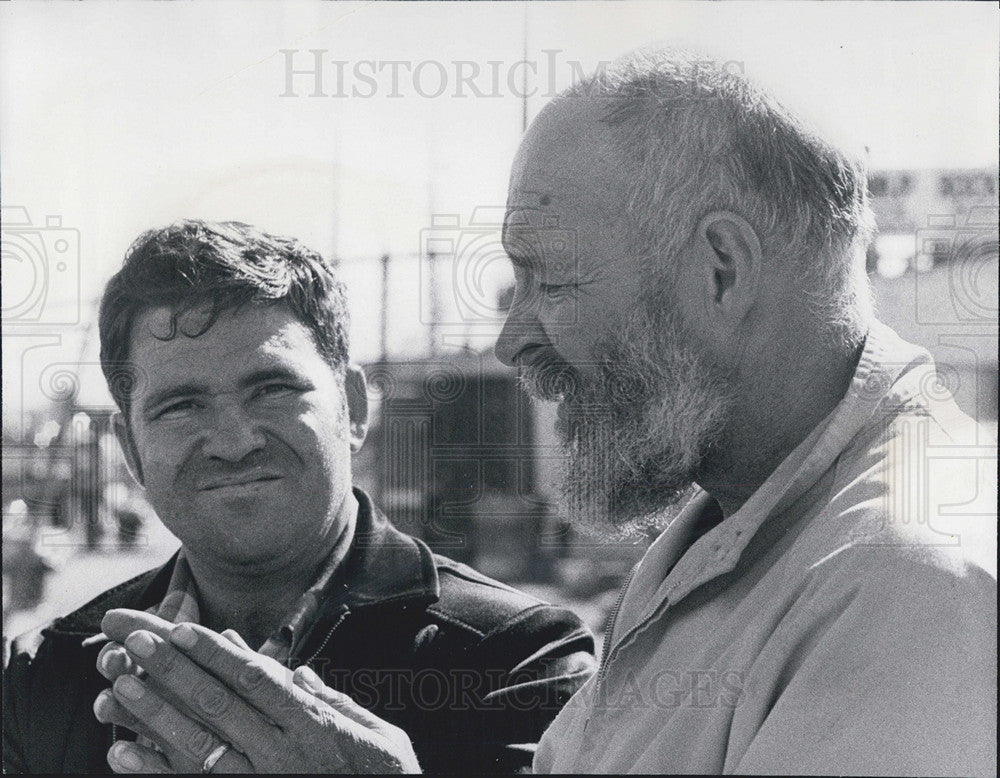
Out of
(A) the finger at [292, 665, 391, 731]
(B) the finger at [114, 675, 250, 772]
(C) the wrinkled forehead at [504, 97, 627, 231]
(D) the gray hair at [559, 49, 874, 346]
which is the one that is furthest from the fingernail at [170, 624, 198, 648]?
(D) the gray hair at [559, 49, 874, 346]

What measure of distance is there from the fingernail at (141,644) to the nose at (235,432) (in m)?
0.37

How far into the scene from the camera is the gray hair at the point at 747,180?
1.93 metres

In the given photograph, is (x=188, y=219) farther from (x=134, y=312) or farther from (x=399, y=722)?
(x=399, y=722)

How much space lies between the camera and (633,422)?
2.06 meters

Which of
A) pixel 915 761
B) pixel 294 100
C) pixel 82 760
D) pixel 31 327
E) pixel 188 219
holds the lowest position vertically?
pixel 82 760

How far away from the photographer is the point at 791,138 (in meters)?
1.96

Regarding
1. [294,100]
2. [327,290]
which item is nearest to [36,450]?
[327,290]

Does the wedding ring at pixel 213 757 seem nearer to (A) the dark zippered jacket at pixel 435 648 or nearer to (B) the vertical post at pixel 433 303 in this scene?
(A) the dark zippered jacket at pixel 435 648

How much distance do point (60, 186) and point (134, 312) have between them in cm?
33

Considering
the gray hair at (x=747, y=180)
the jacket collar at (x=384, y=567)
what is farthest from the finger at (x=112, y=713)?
the gray hair at (x=747, y=180)

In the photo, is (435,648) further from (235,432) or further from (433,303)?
(433,303)

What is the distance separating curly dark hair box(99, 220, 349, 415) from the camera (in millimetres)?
2178

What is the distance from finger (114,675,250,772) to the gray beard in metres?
0.79

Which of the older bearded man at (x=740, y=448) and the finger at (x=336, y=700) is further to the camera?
the finger at (x=336, y=700)
